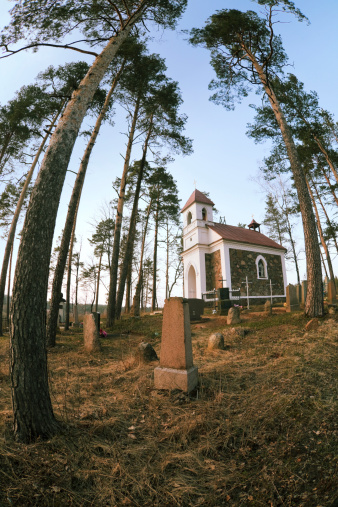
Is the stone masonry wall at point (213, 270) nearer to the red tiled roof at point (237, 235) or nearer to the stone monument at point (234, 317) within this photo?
the red tiled roof at point (237, 235)

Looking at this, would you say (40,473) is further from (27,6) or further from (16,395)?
(27,6)

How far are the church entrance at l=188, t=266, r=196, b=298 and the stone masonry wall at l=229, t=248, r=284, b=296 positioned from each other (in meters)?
Answer: 3.76

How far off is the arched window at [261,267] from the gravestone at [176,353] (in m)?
→ 17.4

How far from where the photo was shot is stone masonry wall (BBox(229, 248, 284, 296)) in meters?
18.2

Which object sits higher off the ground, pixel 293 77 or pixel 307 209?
→ pixel 293 77

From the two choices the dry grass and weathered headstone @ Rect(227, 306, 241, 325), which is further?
weathered headstone @ Rect(227, 306, 241, 325)

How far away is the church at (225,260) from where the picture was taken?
18125 millimetres

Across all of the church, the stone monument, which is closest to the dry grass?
the stone monument

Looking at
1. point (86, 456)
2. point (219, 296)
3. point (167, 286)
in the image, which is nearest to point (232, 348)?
point (86, 456)

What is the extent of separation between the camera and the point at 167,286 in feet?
91.3

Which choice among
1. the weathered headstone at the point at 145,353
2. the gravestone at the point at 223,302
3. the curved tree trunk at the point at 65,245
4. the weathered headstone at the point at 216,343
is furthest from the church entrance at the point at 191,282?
the weathered headstone at the point at 145,353

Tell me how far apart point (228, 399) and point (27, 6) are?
7.98 m

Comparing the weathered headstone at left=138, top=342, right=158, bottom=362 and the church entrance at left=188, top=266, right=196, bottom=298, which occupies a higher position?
the church entrance at left=188, top=266, right=196, bottom=298

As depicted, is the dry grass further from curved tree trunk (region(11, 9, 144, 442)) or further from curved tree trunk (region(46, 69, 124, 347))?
curved tree trunk (region(46, 69, 124, 347))
